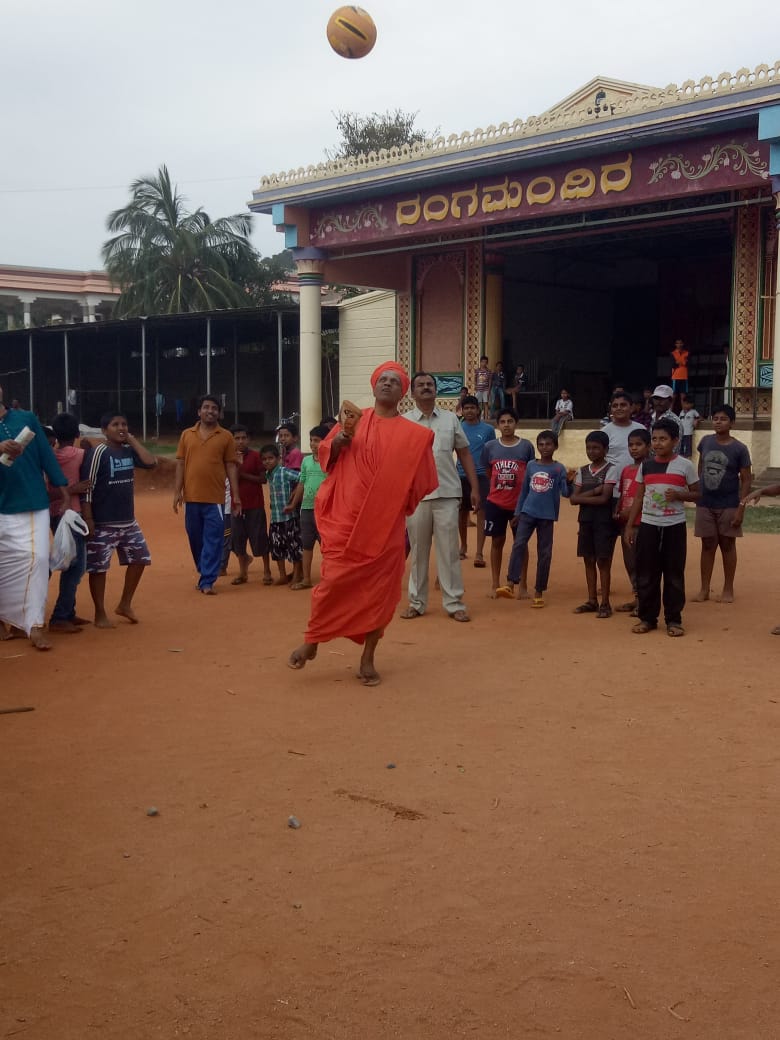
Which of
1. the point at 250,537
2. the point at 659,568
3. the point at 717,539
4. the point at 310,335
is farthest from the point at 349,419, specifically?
the point at 310,335

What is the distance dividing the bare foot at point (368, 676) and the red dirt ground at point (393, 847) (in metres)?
0.09

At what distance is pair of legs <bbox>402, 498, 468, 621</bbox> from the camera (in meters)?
7.41

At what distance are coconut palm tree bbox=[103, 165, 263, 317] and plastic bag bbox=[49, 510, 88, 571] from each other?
25.5 metres

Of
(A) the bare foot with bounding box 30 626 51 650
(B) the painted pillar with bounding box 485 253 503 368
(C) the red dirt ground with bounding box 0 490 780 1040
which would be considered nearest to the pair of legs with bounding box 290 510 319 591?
(C) the red dirt ground with bounding box 0 490 780 1040

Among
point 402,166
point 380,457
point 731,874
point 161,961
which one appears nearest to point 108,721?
point 380,457

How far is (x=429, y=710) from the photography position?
522cm

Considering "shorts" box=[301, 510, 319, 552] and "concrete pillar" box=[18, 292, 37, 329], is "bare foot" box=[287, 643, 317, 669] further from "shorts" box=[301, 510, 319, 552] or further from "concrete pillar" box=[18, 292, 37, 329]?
"concrete pillar" box=[18, 292, 37, 329]

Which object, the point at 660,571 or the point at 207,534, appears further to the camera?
the point at 207,534

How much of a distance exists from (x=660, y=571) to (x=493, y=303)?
1530 centimetres

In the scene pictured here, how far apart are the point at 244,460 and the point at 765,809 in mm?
6386

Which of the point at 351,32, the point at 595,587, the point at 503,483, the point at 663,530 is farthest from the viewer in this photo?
the point at 351,32

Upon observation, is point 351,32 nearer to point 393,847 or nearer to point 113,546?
point 113,546

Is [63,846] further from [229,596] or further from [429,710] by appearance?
[229,596]

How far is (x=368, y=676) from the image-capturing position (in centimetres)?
575
